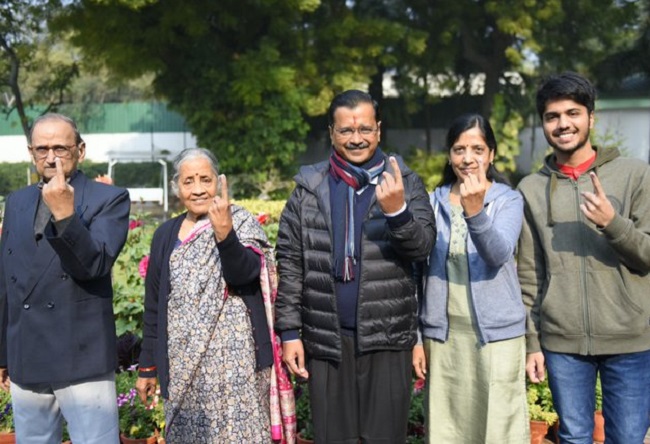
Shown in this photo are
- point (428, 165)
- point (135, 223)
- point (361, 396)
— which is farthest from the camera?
point (428, 165)

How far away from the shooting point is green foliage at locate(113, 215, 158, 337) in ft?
15.3

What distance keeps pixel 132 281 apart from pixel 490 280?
10.5 feet

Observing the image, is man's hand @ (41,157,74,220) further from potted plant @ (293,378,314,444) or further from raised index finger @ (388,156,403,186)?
potted plant @ (293,378,314,444)

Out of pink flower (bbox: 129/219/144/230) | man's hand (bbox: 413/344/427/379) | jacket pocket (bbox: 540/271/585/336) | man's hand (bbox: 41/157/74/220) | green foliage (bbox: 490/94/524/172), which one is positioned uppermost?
green foliage (bbox: 490/94/524/172)

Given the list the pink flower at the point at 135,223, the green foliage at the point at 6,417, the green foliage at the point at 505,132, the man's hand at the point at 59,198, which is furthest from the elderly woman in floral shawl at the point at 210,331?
the green foliage at the point at 505,132

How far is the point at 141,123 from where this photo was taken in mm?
23844

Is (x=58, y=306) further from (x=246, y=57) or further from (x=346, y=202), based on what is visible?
(x=246, y=57)

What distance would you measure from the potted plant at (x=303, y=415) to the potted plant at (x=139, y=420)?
2.46 feet

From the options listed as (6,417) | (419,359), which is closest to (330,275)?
(419,359)

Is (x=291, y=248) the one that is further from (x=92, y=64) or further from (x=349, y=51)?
(x=92, y=64)

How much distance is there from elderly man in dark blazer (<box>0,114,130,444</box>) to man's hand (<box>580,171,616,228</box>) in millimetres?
1764

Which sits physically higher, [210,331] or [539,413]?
[210,331]

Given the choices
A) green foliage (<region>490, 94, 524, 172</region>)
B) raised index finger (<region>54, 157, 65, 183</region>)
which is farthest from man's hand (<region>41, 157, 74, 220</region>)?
green foliage (<region>490, 94, 524, 172</region>)

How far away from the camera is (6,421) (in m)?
3.76
